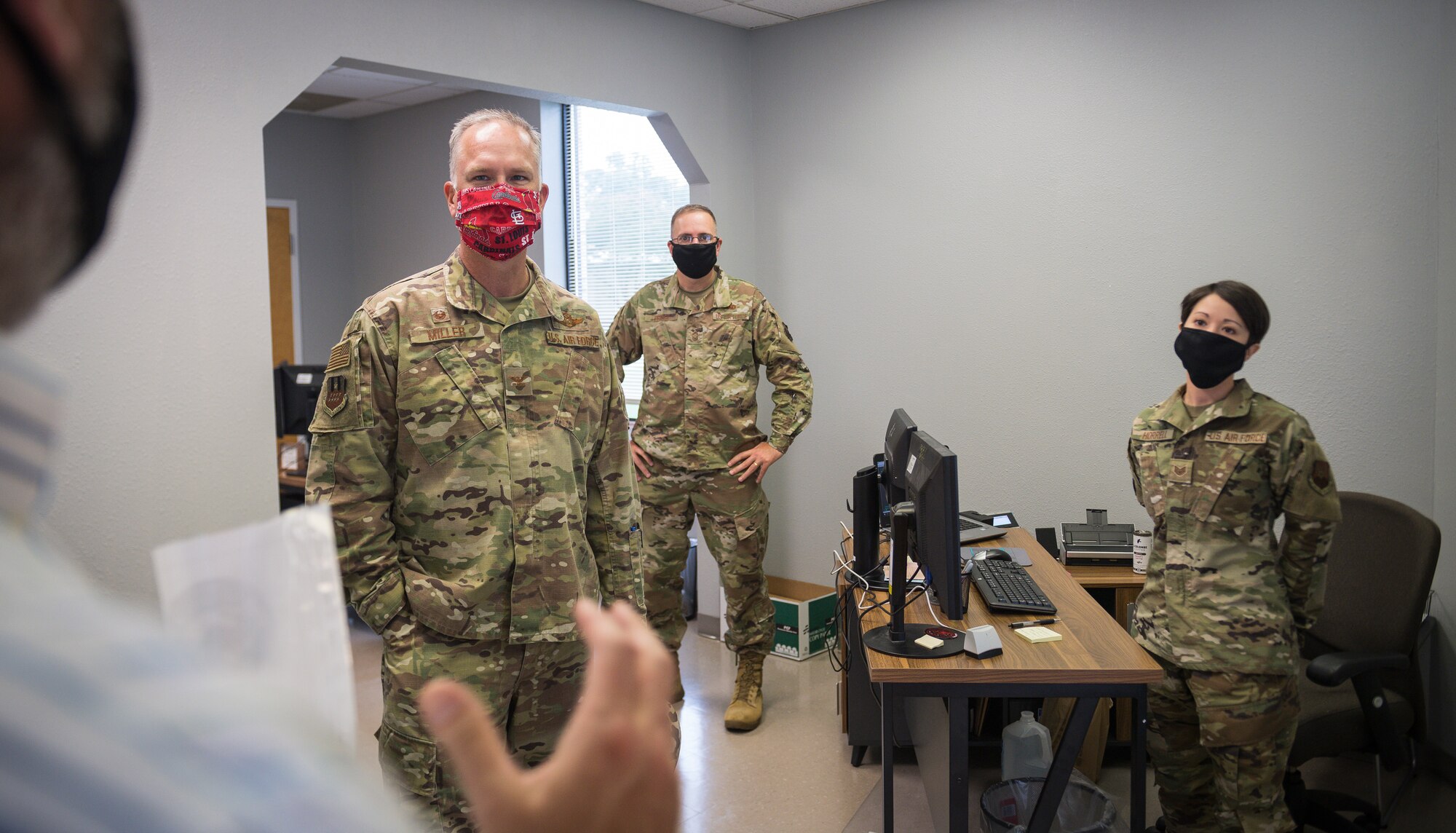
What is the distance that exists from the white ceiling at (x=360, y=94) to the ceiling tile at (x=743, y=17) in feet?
5.53

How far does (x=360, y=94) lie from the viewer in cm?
606

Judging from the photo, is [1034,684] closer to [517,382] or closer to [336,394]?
[517,382]

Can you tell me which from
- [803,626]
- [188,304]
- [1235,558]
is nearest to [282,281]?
[188,304]

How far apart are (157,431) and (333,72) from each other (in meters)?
3.34

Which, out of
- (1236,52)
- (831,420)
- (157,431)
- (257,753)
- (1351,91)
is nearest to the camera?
(257,753)

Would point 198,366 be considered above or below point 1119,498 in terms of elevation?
above

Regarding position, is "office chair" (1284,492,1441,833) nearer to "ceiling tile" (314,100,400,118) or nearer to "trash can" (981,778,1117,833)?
"trash can" (981,778,1117,833)

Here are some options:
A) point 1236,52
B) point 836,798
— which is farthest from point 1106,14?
point 836,798

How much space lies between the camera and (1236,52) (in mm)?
3533

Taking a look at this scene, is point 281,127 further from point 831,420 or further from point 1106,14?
point 1106,14

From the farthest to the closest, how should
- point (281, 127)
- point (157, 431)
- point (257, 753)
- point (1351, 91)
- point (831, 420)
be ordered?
point (281, 127), point (831, 420), point (1351, 91), point (157, 431), point (257, 753)

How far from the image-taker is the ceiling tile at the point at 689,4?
4207mm

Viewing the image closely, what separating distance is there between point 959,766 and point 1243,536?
2.91ft

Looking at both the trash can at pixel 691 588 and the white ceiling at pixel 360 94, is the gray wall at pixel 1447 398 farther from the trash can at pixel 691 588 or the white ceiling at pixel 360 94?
the white ceiling at pixel 360 94
